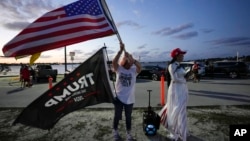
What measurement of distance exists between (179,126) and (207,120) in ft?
7.14

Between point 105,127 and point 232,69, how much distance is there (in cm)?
2247

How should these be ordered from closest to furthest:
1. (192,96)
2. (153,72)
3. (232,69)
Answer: (192,96) → (153,72) → (232,69)

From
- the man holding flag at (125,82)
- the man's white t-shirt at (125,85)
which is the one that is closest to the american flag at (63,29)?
the man holding flag at (125,82)

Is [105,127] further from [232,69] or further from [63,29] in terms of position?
[232,69]

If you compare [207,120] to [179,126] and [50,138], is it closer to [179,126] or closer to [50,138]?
[179,126]

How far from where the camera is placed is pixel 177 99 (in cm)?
488

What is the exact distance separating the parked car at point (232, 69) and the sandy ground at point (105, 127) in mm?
18315

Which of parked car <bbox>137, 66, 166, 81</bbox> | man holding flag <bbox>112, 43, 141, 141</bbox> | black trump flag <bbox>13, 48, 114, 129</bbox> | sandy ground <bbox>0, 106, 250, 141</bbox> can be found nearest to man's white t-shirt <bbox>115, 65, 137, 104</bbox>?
man holding flag <bbox>112, 43, 141, 141</bbox>

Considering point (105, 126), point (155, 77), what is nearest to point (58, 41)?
point (105, 126)

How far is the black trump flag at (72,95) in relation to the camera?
3867mm

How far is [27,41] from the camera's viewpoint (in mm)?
4309

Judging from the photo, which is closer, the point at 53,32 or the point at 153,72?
the point at 53,32

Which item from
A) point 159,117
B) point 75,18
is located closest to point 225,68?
point 159,117

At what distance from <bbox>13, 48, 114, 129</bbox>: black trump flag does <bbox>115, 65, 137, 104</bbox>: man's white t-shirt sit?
54 cm
